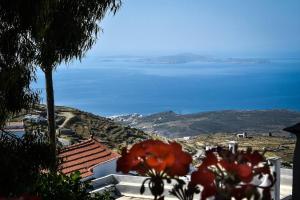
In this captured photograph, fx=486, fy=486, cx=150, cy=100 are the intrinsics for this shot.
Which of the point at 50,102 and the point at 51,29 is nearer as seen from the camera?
the point at 51,29

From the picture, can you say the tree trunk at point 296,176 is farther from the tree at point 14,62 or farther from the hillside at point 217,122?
the hillside at point 217,122

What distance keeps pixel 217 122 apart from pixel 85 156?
12039cm

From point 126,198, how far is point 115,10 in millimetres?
4106

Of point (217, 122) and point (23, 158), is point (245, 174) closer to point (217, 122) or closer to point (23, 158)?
point (23, 158)

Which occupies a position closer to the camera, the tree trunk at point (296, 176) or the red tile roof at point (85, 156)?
the tree trunk at point (296, 176)

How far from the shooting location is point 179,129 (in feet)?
401

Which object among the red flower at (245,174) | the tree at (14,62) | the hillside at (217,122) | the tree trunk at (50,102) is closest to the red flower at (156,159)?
the red flower at (245,174)

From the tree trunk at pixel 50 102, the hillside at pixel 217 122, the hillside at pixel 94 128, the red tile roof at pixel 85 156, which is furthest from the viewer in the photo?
the hillside at pixel 217 122

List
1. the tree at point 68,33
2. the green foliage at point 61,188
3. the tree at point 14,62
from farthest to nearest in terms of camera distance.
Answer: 1. the tree at point 68,33
2. the tree at point 14,62
3. the green foliage at point 61,188

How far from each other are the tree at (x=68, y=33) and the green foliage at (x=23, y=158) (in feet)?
4.86

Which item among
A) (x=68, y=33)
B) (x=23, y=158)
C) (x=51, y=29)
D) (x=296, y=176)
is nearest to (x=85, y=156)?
(x=68, y=33)

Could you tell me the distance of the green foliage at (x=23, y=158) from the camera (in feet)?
18.2

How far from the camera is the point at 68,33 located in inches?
344

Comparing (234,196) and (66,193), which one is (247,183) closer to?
(234,196)
